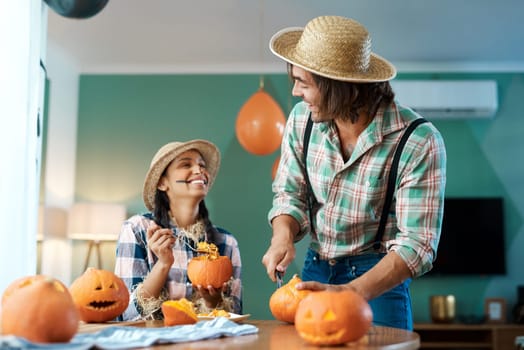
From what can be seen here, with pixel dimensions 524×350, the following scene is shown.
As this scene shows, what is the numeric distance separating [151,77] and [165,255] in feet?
14.6

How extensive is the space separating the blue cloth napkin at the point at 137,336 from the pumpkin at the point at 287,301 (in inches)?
5.4

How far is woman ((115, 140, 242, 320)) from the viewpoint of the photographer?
2062 millimetres

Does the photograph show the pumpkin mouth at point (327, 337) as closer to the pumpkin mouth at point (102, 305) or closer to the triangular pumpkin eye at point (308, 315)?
the triangular pumpkin eye at point (308, 315)

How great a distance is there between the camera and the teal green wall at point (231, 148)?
6.09 meters

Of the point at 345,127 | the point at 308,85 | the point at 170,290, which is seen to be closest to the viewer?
the point at 308,85

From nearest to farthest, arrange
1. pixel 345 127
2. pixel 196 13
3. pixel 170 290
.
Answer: pixel 345 127 → pixel 170 290 → pixel 196 13

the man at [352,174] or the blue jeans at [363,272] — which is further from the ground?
the man at [352,174]

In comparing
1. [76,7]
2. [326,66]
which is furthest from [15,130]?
[326,66]

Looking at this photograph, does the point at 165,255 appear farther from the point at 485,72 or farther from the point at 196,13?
the point at 485,72

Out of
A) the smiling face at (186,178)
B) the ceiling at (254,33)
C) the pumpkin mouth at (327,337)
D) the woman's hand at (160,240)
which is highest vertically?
the ceiling at (254,33)

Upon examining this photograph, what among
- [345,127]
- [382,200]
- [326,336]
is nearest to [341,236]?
[382,200]

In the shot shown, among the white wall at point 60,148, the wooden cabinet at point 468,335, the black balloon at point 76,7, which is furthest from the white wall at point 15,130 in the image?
the wooden cabinet at point 468,335

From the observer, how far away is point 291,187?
2.00 m

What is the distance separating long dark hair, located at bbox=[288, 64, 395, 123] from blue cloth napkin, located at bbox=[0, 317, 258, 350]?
0.69 metres
